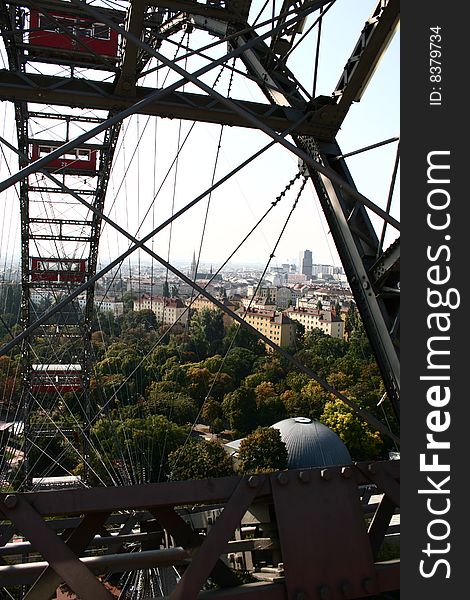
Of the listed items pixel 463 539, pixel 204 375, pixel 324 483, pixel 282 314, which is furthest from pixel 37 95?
pixel 282 314

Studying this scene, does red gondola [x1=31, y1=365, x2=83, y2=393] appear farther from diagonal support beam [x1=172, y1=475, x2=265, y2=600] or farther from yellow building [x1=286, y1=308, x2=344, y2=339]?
yellow building [x1=286, y1=308, x2=344, y2=339]

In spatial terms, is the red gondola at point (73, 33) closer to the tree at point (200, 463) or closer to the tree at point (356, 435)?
the tree at point (200, 463)

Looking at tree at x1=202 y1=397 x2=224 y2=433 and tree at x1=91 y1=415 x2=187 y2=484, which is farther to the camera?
tree at x1=202 y1=397 x2=224 y2=433

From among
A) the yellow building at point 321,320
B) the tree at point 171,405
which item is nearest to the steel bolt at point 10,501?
the tree at point 171,405

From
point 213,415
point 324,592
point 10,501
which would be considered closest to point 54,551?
point 10,501

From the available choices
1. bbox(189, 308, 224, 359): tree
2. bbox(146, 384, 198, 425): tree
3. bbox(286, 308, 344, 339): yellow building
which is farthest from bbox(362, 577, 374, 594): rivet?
bbox(286, 308, 344, 339): yellow building
